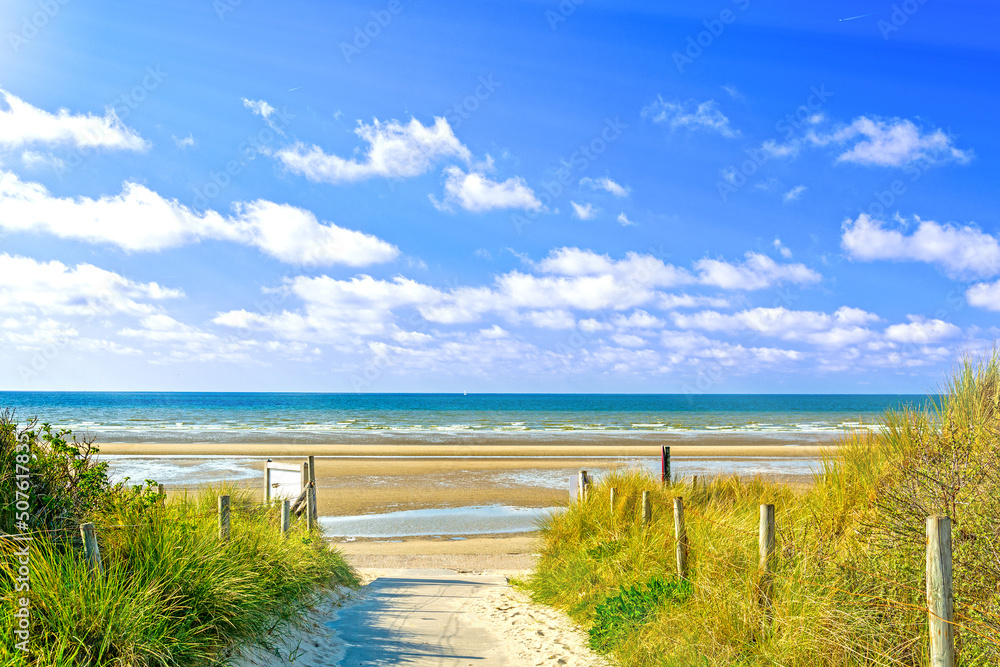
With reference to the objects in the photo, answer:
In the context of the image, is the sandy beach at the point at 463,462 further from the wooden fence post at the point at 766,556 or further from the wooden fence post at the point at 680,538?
the wooden fence post at the point at 766,556

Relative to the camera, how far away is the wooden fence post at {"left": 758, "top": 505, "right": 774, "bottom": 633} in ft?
18.6

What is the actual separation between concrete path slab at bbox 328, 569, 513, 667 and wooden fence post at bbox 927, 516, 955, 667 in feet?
14.1

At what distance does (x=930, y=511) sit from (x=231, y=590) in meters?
6.22

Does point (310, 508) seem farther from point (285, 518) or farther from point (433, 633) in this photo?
point (433, 633)

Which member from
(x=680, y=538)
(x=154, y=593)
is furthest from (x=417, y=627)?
(x=154, y=593)

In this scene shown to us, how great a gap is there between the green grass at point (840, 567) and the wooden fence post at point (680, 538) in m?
0.15

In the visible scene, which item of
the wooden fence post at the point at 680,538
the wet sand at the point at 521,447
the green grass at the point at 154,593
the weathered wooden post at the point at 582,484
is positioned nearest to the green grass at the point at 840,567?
the wooden fence post at the point at 680,538

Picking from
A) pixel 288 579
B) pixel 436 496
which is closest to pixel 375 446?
pixel 436 496

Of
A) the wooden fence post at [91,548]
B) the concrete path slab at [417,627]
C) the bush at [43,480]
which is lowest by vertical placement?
the concrete path slab at [417,627]

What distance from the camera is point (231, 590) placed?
5.88 m

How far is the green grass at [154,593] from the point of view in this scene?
455 centimetres

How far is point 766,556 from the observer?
19.8 ft

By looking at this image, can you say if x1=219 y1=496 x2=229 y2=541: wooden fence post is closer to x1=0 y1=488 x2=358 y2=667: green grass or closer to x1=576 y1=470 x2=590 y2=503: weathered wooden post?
x1=0 y1=488 x2=358 y2=667: green grass

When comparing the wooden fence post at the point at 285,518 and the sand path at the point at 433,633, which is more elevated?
the wooden fence post at the point at 285,518
